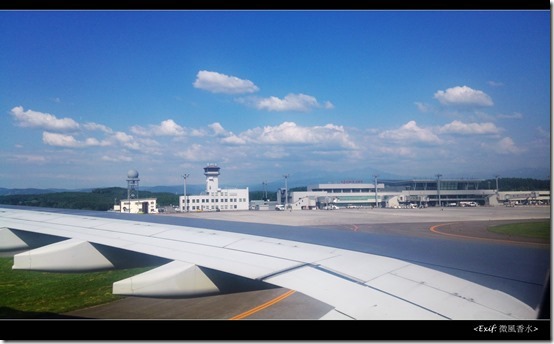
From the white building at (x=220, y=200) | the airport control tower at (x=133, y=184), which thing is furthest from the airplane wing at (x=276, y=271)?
the white building at (x=220, y=200)

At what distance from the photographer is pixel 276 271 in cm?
242

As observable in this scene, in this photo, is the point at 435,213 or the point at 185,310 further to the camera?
the point at 435,213

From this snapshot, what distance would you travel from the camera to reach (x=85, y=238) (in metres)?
3.70

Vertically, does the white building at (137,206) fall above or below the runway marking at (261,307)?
above

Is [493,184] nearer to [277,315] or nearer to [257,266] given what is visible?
[277,315]

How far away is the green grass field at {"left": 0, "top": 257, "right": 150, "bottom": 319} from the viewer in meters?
4.47

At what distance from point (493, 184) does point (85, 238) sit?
6555 millimetres

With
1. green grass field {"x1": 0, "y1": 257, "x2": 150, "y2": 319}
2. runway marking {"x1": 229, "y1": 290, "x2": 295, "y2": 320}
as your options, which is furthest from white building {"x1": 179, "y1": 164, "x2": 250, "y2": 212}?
runway marking {"x1": 229, "y1": 290, "x2": 295, "y2": 320}

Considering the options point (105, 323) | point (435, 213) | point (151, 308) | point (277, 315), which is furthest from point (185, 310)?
point (435, 213)

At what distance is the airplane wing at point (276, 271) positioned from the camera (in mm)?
2008

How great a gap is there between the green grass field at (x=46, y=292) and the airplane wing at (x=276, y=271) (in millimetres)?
1066

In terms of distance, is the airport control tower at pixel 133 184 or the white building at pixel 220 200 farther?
the white building at pixel 220 200

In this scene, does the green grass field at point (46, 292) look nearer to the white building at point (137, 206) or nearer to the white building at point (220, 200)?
the white building at point (137, 206)

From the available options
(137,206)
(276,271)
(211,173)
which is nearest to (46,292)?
(137,206)
